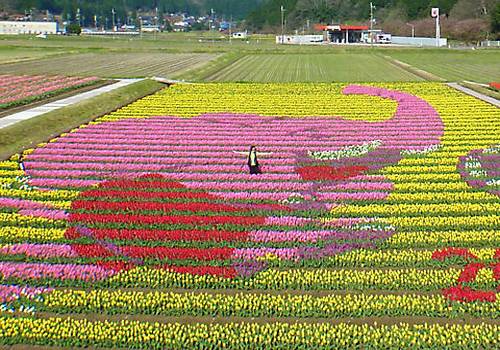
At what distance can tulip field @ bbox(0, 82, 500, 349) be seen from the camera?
34.5 ft

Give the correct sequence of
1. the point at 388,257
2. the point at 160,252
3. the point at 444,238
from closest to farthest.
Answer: the point at 388,257 → the point at 160,252 → the point at 444,238

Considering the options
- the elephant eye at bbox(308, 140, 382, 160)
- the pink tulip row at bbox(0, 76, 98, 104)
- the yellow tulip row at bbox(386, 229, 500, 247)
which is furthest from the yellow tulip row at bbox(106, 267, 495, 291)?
the pink tulip row at bbox(0, 76, 98, 104)

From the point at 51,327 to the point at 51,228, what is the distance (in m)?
5.19

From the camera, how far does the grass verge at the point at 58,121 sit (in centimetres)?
2431

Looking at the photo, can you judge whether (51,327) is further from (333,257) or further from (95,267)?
(333,257)

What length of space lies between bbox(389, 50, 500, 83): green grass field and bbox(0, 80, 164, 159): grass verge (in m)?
30.7

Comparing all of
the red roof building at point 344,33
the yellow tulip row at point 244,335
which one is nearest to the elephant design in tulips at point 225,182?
the yellow tulip row at point 244,335

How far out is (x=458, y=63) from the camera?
226 feet

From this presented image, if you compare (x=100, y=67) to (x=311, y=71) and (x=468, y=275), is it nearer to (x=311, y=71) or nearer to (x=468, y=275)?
(x=311, y=71)

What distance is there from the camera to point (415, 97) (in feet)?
125

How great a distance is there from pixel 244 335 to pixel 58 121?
21.8 m

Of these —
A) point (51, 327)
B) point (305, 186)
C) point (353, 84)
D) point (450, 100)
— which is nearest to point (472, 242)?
point (305, 186)

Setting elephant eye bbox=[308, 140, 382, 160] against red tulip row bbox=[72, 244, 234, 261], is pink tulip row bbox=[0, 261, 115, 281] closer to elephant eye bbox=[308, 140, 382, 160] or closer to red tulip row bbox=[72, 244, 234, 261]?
red tulip row bbox=[72, 244, 234, 261]

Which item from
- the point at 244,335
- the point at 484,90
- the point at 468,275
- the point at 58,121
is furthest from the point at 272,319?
the point at 484,90
